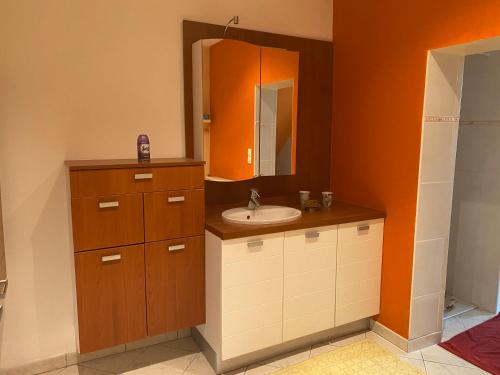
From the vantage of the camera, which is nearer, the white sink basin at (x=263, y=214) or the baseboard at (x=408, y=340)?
the white sink basin at (x=263, y=214)

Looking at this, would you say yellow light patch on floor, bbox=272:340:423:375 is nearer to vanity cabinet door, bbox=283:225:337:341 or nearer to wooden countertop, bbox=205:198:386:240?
vanity cabinet door, bbox=283:225:337:341

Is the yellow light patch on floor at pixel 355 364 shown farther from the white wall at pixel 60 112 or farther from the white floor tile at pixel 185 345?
the white wall at pixel 60 112

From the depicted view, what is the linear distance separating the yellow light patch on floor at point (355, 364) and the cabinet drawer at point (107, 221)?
119cm

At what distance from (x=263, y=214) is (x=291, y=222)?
0.38 metres

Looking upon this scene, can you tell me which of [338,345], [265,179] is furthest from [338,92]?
[338,345]

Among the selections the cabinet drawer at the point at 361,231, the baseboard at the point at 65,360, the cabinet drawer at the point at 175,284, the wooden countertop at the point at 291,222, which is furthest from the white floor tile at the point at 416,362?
the baseboard at the point at 65,360

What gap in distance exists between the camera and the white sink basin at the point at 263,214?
7.72ft

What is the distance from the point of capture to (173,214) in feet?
7.26

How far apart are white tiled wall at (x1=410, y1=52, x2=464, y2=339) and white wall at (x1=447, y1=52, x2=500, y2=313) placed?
27.7 inches

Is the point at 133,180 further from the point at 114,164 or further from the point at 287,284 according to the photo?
the point at 287,284

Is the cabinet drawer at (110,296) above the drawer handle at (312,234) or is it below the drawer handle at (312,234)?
below

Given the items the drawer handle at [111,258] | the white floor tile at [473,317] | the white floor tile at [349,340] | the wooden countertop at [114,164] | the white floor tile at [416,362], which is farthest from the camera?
the white floor tile at [473,317]

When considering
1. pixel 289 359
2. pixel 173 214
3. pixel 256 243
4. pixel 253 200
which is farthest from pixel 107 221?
pixel 289 359

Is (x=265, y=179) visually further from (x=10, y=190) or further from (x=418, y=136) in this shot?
(x=10, y=190)
